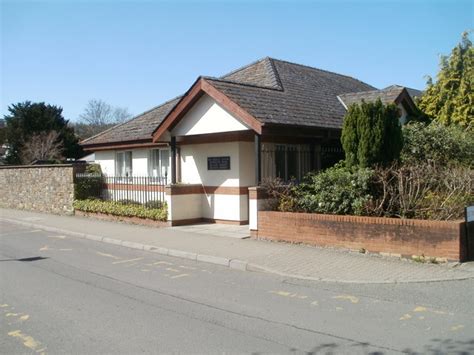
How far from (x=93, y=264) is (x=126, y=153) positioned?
10.9 m

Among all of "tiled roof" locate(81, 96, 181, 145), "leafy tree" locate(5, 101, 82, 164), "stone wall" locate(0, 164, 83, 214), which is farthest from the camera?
"leafy tree" locate(5, 101, 82, 164)

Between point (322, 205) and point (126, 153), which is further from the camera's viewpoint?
point (126, 153)

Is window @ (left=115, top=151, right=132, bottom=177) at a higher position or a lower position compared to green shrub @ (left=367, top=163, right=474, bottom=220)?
higher

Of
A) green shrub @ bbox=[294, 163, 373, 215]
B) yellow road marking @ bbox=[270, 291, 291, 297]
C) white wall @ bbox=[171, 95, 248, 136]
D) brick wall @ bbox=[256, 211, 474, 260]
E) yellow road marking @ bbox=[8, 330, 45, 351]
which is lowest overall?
yellow road marking @ bbox=[270, 291, 291, 297]

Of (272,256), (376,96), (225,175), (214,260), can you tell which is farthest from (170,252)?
(376,96)

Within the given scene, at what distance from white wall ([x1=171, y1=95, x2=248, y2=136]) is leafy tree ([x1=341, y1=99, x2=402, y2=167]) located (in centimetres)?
326

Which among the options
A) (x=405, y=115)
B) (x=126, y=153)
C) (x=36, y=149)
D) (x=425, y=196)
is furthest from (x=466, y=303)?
(x=36, y=149)

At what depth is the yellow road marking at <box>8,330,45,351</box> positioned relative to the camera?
528 cm

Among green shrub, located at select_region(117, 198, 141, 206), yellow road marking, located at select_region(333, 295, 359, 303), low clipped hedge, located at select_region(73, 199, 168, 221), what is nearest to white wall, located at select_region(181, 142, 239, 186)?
low clipped hedge, located at select_region(73, 199, 168, 221)

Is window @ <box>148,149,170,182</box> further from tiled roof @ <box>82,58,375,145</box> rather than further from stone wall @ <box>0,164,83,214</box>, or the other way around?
stone wall @ <box>0,164,83,214</box>

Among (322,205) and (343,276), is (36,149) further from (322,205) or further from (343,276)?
(343,276)

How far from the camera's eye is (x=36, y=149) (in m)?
38.5

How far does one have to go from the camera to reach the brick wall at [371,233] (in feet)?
29.7

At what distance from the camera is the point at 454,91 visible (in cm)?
2064
